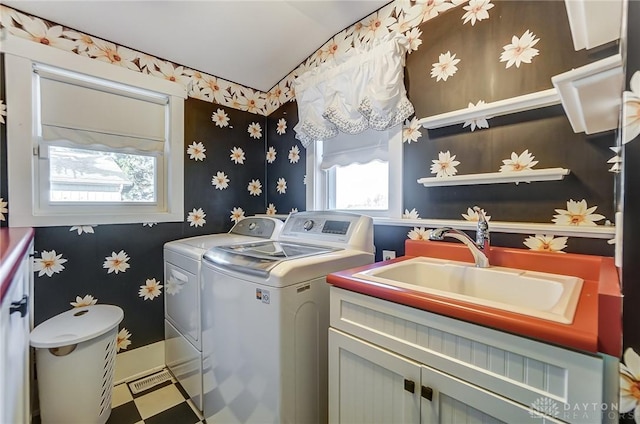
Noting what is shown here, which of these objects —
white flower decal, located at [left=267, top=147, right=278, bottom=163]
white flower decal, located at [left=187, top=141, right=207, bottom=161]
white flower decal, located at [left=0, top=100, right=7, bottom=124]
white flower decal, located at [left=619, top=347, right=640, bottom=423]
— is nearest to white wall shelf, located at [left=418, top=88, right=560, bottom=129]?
white flower decal, located at [left=619, top=347, right=640, bottom=423]

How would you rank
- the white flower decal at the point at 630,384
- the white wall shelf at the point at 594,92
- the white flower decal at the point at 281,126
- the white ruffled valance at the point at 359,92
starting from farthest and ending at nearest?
the white flower decal at the point at 281,126, the white ruffled valance at the point at 359,92, the white wall shelf at the point at 594,92, the white flower decal at the point at 630,384

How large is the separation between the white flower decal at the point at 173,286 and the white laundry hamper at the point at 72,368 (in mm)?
375

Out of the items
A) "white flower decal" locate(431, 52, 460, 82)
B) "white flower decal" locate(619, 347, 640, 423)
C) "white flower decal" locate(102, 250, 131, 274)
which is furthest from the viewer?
"white flower decal" locate(102, 250, 131, 274)

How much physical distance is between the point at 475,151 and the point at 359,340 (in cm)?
104

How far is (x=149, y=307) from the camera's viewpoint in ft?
6.72

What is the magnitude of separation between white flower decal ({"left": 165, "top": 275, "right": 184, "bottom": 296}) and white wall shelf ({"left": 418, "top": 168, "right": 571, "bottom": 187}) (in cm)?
160

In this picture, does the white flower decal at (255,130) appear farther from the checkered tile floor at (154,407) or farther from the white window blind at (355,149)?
the checkered tile floor at (154,407)

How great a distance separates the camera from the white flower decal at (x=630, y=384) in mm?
562

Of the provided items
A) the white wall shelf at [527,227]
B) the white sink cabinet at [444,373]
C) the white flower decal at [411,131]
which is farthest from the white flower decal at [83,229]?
the white flower decal at [411,131]

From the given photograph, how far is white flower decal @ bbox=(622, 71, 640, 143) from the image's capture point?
0.56 metres

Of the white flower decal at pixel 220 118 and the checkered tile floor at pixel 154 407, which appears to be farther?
the white flower decal at pixel 220 118

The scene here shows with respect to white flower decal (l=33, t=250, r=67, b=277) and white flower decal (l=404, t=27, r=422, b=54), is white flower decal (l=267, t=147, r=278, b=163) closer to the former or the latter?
white flower decal (l=404, t=27, r=422, b=54)

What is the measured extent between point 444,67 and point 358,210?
97cm

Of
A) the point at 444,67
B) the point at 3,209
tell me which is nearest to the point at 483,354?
the point at 444,67
